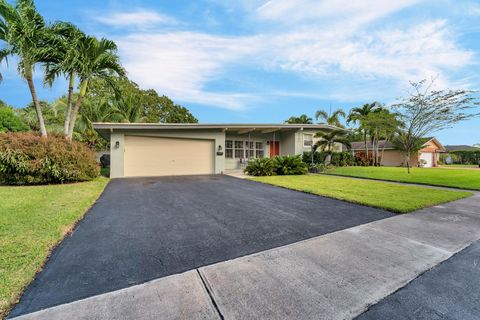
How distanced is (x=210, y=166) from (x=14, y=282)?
37.9 feet

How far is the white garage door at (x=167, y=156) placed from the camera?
11.8m

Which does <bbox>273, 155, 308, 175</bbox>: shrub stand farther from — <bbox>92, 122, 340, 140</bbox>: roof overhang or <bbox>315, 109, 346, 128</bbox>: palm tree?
<bbox>315, 109, 346, 128</bbox>: palm tree

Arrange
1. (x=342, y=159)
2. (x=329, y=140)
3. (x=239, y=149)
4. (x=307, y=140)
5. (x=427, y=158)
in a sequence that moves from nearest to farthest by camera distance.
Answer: (x=329, y=140), (x=239, y=149), (x=307, y=140), (x=342, y=159), (x=427, y=158)

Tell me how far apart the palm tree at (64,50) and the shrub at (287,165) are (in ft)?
35.5

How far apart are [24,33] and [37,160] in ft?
16.6

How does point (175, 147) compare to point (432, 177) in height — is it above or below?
above

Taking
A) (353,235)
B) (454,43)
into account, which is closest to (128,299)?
(353,235)

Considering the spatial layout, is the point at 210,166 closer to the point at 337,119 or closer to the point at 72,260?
the point at 72,260

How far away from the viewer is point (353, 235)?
3598 millimetres

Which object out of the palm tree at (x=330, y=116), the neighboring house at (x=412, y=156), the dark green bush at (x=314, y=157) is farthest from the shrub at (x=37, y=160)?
the neighboring house at (x=412, y=156)

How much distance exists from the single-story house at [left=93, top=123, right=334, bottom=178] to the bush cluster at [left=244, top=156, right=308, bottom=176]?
6.83 ft

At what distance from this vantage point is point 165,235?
3529mm

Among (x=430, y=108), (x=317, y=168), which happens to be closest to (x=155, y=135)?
(x=317, y=168)

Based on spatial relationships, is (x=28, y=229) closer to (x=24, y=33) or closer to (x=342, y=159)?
(x=24, y=33)
